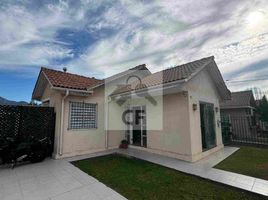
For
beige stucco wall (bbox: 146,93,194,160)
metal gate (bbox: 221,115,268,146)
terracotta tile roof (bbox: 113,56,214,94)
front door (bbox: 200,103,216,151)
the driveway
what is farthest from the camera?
metal gate (bbox: 221,115,268,146)

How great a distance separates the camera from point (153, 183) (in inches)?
233

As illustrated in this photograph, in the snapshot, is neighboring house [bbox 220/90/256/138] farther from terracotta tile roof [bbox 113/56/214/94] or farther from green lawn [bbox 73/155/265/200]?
green lawn [bbox 73/155/265/200]

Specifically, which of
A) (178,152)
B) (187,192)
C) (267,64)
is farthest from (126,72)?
(267,64)

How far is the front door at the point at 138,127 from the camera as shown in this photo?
450 inches

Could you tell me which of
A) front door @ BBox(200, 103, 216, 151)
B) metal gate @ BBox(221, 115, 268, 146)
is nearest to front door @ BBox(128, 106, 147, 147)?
front door @ BBox(200, 103, 216, 151)

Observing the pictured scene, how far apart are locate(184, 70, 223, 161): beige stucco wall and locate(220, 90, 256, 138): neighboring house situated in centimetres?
747

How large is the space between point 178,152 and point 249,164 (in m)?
3.58

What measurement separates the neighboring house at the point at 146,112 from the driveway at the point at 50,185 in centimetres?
229

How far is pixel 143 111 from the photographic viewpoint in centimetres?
1149

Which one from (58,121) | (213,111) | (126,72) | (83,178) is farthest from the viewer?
(126,72)

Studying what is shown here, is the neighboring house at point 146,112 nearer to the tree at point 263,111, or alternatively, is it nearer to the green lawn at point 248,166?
the green lawn at point 248,166

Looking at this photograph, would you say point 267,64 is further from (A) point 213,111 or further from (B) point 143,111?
(B) point 143,111

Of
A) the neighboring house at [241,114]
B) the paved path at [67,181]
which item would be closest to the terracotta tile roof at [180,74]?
the paved path at [67,181]

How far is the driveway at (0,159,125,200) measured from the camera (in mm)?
4957
